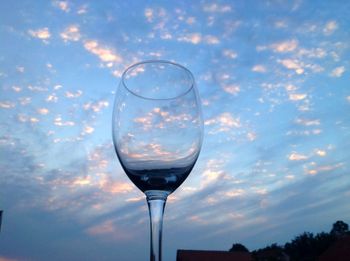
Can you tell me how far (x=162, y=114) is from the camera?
983mm

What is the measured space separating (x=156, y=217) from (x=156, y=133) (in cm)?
23

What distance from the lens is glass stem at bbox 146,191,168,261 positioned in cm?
86

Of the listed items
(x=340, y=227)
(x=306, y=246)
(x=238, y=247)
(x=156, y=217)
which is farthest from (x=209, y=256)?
(x=156, y=217)

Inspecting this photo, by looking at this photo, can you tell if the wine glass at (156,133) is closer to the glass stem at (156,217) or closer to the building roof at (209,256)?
the glass stem at (156,217)

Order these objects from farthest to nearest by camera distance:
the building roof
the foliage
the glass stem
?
the foliage
the building roof
the glass stem

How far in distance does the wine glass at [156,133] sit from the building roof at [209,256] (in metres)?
38.9

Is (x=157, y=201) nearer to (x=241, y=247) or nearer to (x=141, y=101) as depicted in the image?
(x=141, y=101)

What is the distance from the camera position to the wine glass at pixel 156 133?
935mm

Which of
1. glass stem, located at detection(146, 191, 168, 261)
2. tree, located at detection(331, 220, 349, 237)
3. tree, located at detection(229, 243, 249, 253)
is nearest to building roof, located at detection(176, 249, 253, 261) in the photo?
tree, located at detection(229, 243, 249, 253)

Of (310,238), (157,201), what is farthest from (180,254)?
(157,201)

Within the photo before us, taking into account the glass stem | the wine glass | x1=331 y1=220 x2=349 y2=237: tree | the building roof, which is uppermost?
x1=331 y1=220 x2=349 y2=237: tree

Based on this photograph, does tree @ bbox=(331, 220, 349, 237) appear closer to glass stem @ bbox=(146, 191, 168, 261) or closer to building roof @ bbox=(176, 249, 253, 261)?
building roof @ bbox=(176, 249, 253, 261)

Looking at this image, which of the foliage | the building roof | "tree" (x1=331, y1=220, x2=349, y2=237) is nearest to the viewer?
the building roof

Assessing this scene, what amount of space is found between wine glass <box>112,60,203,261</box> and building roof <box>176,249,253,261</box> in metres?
38.9
